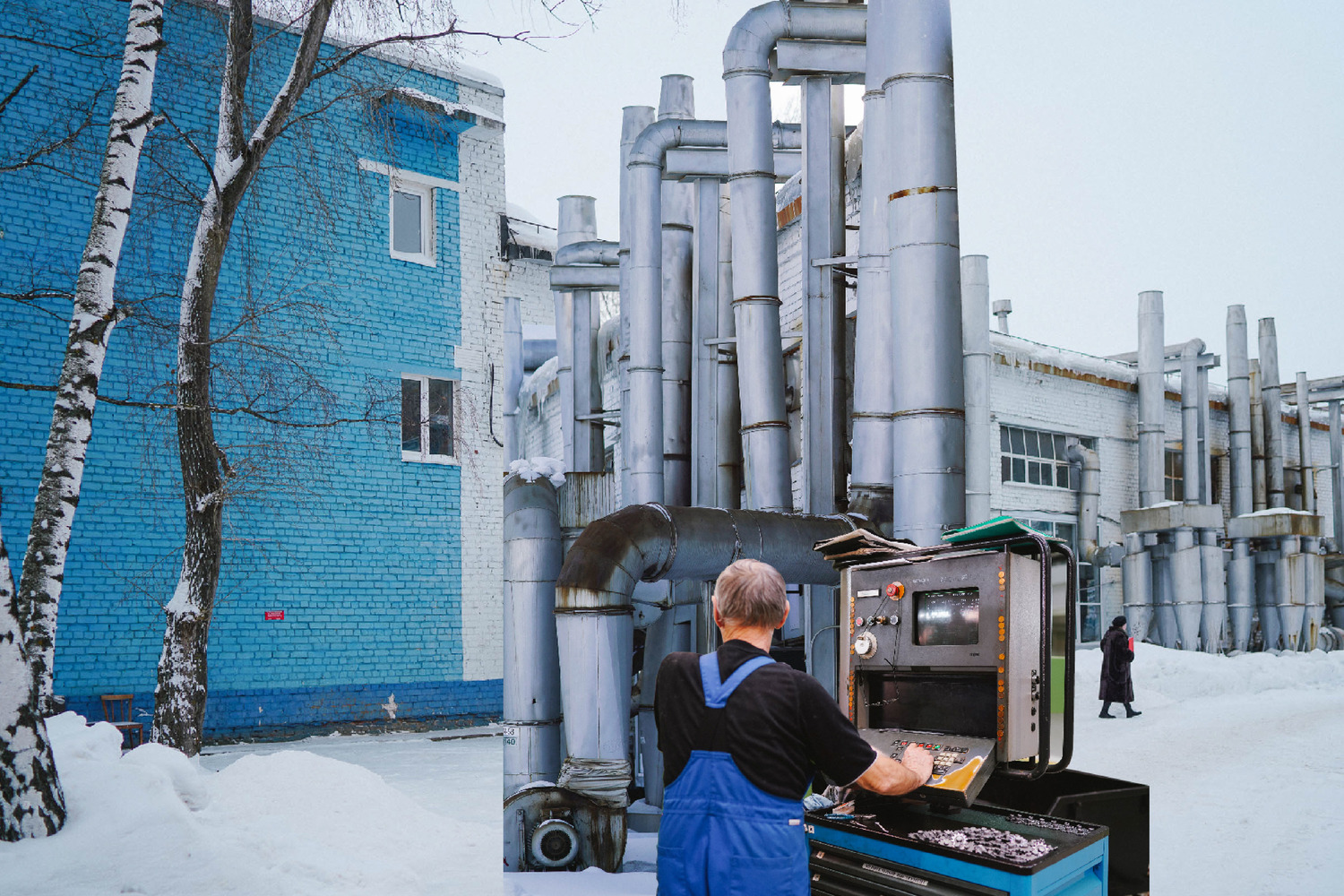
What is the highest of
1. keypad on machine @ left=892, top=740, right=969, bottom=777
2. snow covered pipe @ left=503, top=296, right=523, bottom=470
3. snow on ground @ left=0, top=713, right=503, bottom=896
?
snow covered pipe @ left=503, top=296, right=523, bottom=470

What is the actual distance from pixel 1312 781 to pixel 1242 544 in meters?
8.58

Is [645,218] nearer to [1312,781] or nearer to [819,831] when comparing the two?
[819,831]

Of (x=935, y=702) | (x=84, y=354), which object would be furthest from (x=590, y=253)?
(x=935, y=702)

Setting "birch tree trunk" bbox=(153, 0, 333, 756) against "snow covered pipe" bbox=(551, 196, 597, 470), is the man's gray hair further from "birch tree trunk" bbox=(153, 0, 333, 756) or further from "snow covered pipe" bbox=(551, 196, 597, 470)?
"snow covered pipe" bbox=(551, 196, 597, 470)

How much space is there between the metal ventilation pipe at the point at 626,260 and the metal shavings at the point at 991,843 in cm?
459

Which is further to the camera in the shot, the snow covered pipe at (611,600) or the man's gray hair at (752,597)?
the snow covered pipe at (611,600)

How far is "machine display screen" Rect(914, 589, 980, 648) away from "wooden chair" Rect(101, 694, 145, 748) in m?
2.60

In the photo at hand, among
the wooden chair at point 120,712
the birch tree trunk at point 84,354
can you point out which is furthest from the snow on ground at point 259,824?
the birch tree trunk at point 84,354

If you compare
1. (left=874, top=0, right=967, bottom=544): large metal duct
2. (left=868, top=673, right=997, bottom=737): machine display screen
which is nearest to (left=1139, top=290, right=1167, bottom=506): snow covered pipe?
(left=874, top=0, right=967, bottom=544): large metal duct

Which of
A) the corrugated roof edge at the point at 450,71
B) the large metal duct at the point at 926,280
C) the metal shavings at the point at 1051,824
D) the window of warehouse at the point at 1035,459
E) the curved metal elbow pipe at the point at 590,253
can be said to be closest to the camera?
the metal shavings at the point at 1051,824

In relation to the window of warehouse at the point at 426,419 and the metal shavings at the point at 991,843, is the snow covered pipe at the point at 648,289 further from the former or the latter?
→ the metal shavings at the point at 991,843

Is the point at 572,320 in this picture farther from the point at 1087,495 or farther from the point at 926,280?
the point at 1087,495

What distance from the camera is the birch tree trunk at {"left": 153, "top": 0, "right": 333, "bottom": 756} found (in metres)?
3.92

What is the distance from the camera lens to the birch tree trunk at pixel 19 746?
130 inches
